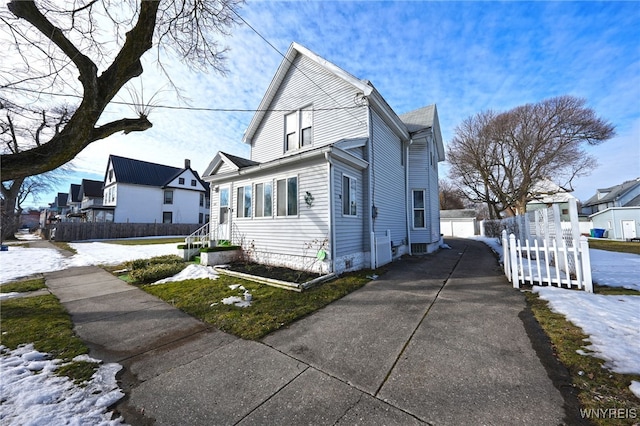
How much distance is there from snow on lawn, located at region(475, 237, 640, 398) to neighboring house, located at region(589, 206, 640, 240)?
31.0m

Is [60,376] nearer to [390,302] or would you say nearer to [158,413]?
[158,413]

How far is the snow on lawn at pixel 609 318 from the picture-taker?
9.12 feet

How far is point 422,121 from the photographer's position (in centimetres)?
1341

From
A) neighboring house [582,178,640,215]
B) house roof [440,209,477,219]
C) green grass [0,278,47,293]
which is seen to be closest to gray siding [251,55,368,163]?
green grass [0,278,47,293]

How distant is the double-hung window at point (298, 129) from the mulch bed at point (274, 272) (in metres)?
5.33

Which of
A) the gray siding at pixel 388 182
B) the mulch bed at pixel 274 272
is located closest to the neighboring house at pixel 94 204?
the mulch bed at pixel 274 272

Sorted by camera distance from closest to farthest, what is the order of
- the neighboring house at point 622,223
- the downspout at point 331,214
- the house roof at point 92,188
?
1. the downspout at point 331,214
2. the neighboring house at point 622,223
3. the house roof at point 92,188

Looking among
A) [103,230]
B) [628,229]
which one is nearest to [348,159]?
[103,230]

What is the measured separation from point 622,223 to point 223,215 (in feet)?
132

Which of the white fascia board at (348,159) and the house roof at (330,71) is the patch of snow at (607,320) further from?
the house roof at (330,71)

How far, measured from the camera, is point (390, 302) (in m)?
5.07

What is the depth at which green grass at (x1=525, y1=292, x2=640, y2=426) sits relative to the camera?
2.16m

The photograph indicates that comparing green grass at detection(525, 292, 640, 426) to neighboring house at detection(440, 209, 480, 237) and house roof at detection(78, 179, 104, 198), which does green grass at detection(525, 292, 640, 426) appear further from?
house roof at detection(78, 179, 104, 198)

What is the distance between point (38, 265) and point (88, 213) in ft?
95.9
